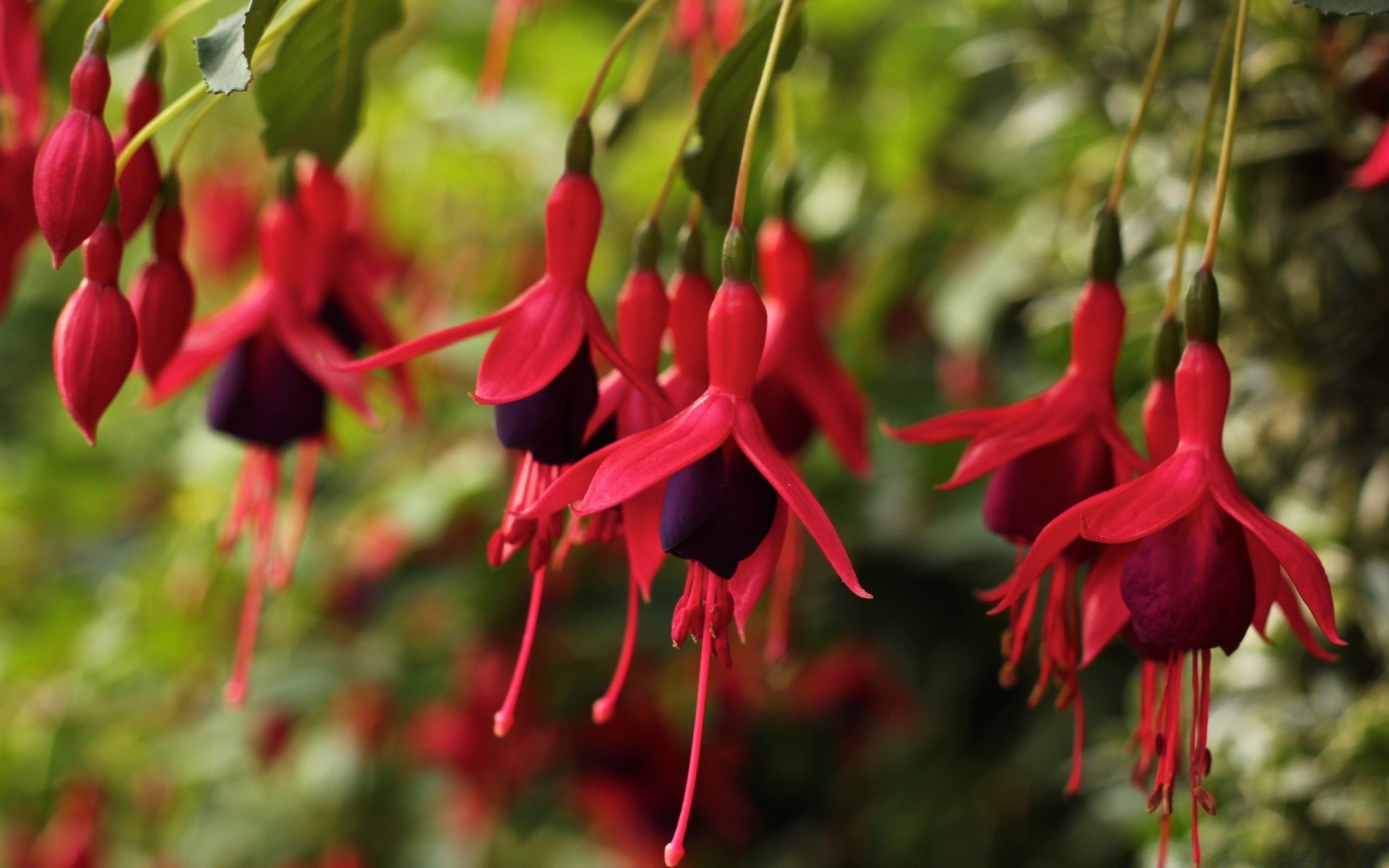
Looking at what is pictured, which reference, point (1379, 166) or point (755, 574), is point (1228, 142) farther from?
point (755, 574)

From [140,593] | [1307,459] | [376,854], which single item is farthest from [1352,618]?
→ [376,854]

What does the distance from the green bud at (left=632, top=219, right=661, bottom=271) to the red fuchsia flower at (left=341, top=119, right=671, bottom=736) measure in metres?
0.03

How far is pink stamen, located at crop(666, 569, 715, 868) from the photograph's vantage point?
18.8 inches

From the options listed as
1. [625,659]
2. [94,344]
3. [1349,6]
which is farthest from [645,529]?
[1349,6]

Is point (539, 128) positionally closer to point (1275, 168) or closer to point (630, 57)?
point (630, 57)

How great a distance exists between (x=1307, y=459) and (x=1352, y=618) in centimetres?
13

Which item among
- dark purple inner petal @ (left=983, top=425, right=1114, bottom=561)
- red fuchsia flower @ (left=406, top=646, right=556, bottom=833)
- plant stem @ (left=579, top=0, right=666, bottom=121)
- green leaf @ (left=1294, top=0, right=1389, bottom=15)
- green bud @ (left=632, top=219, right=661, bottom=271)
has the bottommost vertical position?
red fuchsia flower @ (left=406, top=646, right=556, bottom=833)

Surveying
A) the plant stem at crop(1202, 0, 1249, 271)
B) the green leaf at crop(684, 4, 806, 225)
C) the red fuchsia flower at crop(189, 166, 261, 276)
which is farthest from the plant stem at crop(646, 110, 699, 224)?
the red fuchsia flower at crop(189, 166, 261, 276)

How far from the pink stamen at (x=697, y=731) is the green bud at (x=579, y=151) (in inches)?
9.1

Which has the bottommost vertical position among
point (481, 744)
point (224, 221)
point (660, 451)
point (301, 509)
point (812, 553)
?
point (481, 744)

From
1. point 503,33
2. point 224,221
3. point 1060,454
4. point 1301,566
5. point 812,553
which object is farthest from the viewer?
point 224,221

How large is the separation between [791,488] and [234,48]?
33cm

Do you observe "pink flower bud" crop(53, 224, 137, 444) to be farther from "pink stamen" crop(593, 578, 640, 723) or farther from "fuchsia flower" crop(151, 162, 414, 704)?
"pink stamen" crop(593, 578, 640, 723)

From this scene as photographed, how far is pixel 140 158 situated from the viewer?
63 cm
